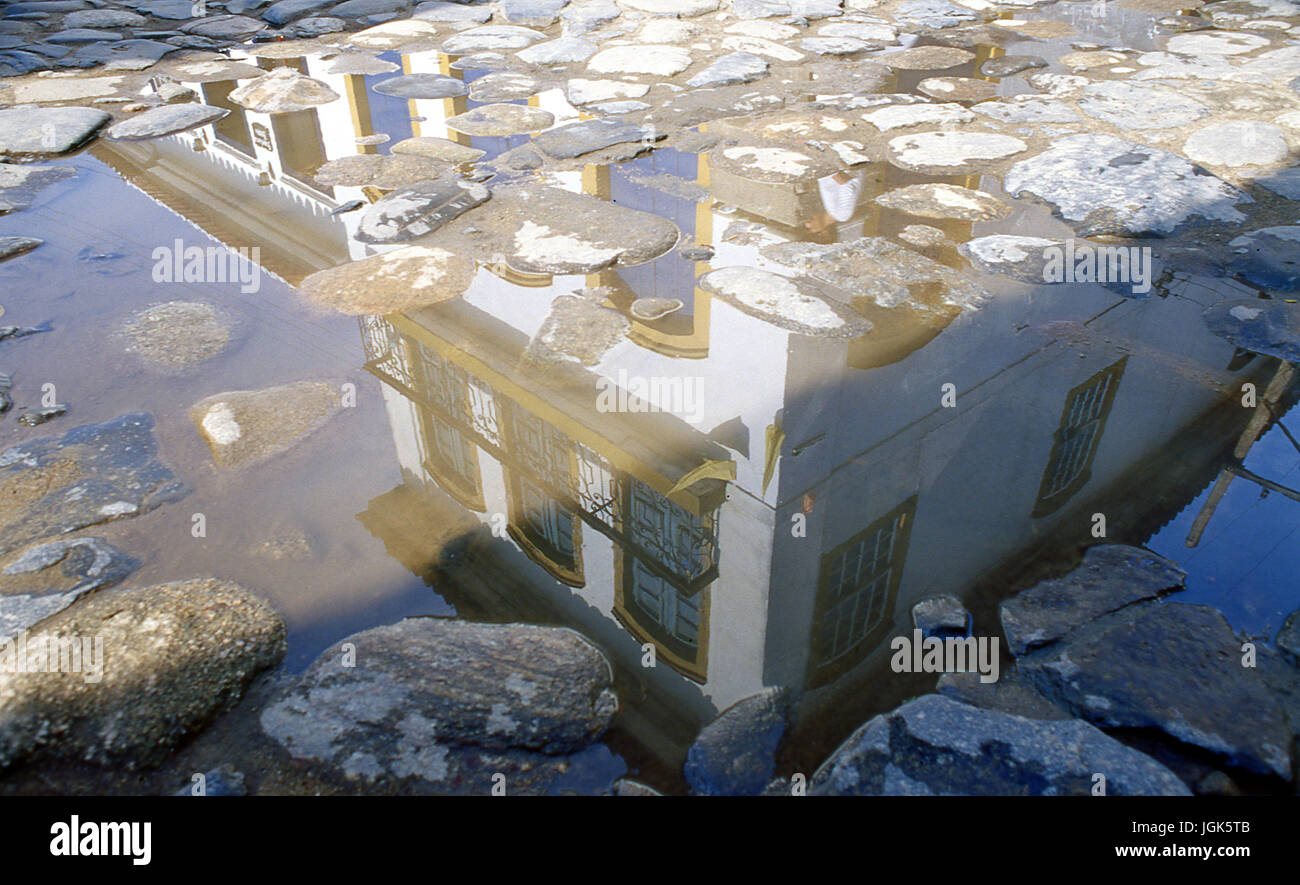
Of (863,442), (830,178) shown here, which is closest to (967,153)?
(830,178)

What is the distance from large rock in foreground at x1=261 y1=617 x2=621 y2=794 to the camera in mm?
1509

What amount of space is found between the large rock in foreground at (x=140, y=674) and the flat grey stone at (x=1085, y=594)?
1578mm

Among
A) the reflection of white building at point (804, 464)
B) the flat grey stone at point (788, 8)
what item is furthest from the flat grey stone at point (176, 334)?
the flat grey stone at point (788, 8)

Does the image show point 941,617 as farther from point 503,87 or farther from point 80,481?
point 503,87

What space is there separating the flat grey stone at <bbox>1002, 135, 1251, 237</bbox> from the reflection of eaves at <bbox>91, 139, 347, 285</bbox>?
2914 mm

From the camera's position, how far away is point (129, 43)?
19.6 feet

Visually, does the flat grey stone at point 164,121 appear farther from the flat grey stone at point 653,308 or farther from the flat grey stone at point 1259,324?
the flat grey stone at point 1259,324

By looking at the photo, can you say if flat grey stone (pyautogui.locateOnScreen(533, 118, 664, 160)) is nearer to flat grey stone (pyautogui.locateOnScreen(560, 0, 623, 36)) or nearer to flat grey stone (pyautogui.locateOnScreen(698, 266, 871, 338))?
flat grey stone (pyautogui.locateOnScreen(698, 266, 871, 338))

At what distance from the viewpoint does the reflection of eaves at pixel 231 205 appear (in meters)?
3.29

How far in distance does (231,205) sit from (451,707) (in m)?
3.05

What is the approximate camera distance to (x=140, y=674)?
5.43ft

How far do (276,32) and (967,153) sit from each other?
5.20 m

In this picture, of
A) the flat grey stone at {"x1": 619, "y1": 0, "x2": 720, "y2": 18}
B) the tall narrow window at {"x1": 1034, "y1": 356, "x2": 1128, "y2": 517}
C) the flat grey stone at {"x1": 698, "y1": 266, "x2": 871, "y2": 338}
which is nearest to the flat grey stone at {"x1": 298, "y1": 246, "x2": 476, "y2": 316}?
the flat grey stone at {"x1": 698, "y1": 266, "x2": 871, "y2": 338}
